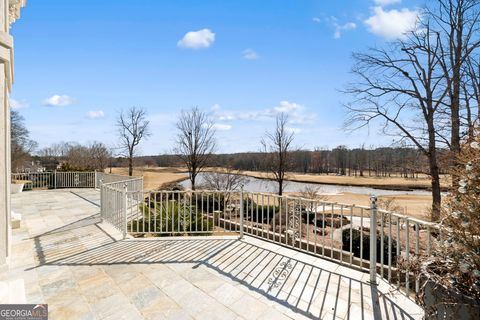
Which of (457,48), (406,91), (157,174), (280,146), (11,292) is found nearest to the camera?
(11,292)

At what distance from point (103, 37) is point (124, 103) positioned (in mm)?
13812

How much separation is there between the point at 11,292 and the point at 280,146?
1270 centimetres

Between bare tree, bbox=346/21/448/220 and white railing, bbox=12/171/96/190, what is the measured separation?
42.1 feet

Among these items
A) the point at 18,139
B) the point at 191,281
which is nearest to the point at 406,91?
the point at 191,281

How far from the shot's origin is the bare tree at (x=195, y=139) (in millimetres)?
14906

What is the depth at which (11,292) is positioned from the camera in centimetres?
198

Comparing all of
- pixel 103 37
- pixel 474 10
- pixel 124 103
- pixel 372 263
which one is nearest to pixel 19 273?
pixel 372 263

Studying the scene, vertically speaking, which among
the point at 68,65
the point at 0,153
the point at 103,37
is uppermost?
the point at 103,37

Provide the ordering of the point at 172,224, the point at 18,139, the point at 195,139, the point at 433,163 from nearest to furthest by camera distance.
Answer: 1. the point at 172,224
2. the point at 433,163
3. the point at 195,139
4. the point at 18,139

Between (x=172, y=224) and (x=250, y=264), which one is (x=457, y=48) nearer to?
(x=250, y=264)

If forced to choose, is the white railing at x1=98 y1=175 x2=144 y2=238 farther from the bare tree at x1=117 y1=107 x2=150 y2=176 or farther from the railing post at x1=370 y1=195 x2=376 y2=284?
the bare tree at x1=117 y1=107 x2=150 y2=176

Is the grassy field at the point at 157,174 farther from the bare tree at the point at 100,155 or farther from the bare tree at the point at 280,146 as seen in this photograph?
the bare tree at the point at 280,146

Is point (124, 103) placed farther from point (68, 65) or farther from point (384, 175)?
point (384, 175)

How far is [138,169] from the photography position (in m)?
26.0
